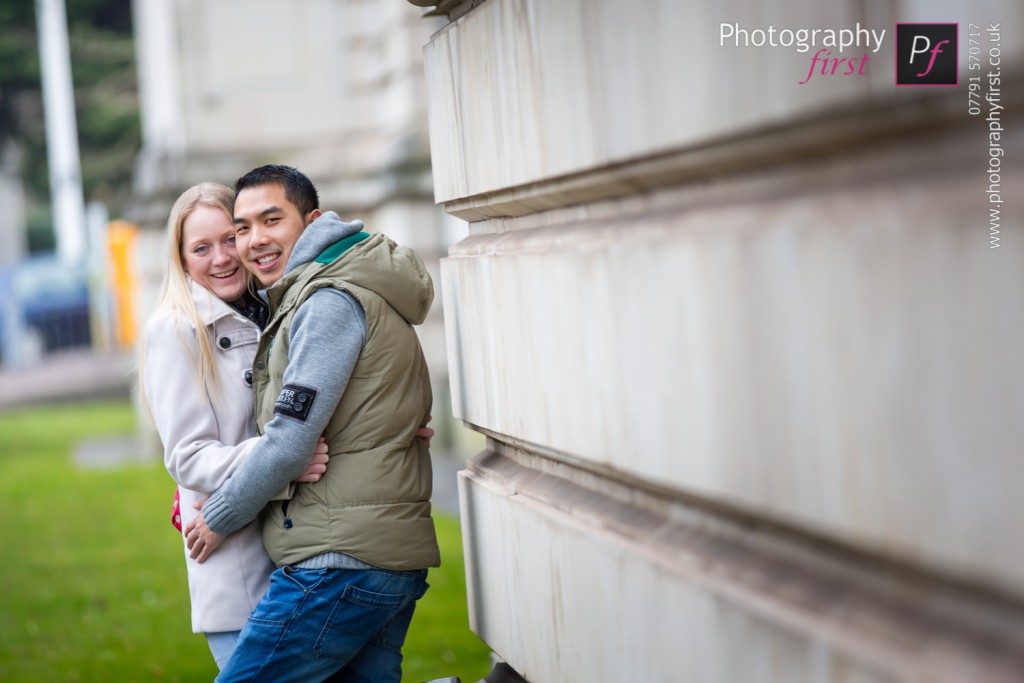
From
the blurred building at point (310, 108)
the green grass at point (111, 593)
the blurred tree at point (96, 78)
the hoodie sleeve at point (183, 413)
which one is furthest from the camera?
the blurred tree at point (96, 78)

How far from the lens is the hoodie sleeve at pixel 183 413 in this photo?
2992 millimetres

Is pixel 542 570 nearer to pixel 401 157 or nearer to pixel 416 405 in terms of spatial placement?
pixel 416 405

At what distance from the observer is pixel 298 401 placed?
2.72 metres

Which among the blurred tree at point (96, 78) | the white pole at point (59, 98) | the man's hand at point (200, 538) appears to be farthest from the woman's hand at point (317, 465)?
the blurred tree at point (96, 78)

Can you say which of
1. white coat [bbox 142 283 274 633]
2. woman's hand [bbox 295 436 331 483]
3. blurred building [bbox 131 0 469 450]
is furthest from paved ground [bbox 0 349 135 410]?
woman's hand [bbox 295 436 331 483]

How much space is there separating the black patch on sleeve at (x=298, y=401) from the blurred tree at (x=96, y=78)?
3443 cm

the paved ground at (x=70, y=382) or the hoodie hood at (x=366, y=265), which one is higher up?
the hoodie hood at (x=366, y=265)

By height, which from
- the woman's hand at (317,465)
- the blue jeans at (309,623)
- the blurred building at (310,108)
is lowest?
the blue jeans at (309,623)

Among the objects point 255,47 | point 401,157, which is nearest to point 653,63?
point 401,157

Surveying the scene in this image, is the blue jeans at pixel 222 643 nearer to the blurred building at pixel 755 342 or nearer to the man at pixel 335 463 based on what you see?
the man at pixel 335 463

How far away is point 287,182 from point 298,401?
2.30 feet

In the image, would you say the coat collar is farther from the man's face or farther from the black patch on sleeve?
the black patch on sleeve

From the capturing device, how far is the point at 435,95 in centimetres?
317

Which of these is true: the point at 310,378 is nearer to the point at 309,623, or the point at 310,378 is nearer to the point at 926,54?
the point at 309,623
